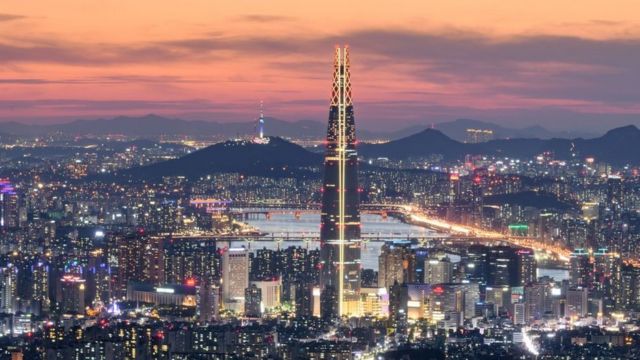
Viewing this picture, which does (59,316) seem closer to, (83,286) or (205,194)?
(83,286)

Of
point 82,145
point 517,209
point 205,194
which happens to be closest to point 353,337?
point 517,209

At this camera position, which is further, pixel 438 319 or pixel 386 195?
pixel 386 195

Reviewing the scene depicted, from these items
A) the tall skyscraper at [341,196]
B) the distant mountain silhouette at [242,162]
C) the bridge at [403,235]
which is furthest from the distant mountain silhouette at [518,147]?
the tall skyscraper at [341,196]

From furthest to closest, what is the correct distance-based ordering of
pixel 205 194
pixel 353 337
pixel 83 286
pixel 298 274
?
pixel 205 194, pixel 298 274, pixel 83 286, pixel 353 337

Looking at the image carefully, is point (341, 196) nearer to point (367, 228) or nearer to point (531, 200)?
point (367, 228)

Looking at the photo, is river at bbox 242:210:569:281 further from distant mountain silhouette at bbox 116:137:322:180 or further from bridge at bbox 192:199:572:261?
distant mountain silhouette at bbox 116:137:322:180

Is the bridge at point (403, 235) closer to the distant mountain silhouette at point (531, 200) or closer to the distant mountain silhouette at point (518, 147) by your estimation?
the distant mountain silhouette at point (531, 200)
